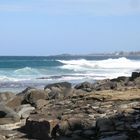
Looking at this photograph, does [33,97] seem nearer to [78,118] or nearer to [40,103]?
[40,103]

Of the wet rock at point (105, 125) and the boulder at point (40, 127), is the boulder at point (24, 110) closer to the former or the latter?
the boulder at point (40, 127)

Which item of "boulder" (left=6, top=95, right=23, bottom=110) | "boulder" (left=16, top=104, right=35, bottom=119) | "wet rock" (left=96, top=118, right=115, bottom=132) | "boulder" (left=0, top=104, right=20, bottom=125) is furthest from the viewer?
"boulder" (left=6, top=95, right=23, bottom=110)

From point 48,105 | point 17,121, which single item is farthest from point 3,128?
point 48,105

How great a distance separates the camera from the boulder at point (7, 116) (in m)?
13.2

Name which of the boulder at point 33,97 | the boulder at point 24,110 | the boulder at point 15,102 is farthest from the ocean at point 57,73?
the boulder at point 24,110

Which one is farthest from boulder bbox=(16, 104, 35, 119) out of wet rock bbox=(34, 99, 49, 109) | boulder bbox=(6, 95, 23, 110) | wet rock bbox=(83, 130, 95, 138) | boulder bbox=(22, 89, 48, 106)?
wet rock bbox=(83, 130, 95, 138)

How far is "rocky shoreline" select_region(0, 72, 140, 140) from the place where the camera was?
10625mm

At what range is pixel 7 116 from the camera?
1345cm

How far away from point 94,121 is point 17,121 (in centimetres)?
279

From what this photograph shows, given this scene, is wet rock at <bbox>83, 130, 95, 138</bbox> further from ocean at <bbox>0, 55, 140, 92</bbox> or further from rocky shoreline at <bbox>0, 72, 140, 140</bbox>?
ocean at <bbox>0, 55, 140, 92</bbox>

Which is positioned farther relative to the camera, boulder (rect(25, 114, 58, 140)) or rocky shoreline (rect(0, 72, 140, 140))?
boulder (rect(25, 114, 58, 140))

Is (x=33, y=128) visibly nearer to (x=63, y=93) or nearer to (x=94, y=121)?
(x=94, y=121)

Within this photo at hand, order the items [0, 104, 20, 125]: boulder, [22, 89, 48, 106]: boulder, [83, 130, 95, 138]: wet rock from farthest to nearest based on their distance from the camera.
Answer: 1. [22, 89, 48, 106]: boulder
2. [0, 104, 20, 125]: boulder
3. [83, 130, 95, 138]: wet rock

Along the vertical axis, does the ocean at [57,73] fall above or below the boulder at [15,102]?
below
